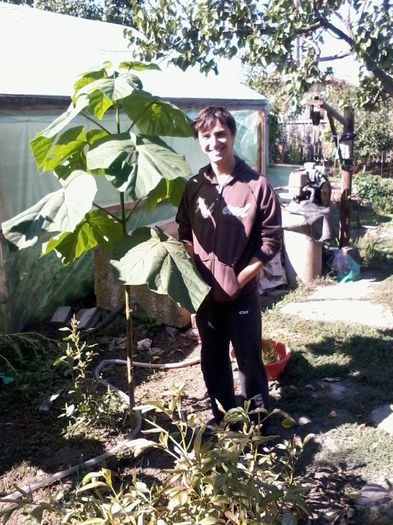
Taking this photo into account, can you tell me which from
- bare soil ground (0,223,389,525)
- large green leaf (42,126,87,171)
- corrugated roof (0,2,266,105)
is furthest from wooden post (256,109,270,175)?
Answer: large green leaf (42,126,87,171)

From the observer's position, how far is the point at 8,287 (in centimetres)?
457

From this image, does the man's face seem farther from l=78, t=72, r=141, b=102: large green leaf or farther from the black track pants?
the black track pants

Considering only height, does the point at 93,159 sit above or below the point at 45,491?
above

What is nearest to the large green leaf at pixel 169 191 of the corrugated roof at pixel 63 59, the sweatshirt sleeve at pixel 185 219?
the sweatshirt sleeve at pixel 185 219

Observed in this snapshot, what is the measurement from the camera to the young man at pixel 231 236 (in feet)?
9.04

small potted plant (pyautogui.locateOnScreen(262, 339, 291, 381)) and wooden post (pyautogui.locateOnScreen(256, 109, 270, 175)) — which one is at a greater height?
wooden post (pyautogui.locateOnScreen(256, 109, 270, 175))

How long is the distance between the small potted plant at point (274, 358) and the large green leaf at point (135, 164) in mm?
1787

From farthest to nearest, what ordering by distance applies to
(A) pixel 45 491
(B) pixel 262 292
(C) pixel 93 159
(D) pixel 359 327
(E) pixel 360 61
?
(B) pixel 262 292 < (D) pixel 359 327 < (E) pixel 360 61 < (A) pixel 45 491 < (C) pixel 93 159

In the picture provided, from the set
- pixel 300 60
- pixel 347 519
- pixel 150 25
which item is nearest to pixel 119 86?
pixel 347 519

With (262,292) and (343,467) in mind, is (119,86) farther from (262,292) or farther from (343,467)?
(262,292)

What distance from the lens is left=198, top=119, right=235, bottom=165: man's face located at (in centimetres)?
269

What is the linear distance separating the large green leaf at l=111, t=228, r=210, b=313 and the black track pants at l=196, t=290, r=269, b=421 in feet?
1.53

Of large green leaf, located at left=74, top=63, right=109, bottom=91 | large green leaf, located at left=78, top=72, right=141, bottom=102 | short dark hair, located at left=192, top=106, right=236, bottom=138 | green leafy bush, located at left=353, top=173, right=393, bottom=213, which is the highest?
large green leaf, located at left=74, top=63, right=109, bottom=91

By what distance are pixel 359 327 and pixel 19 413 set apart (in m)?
2.87
